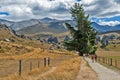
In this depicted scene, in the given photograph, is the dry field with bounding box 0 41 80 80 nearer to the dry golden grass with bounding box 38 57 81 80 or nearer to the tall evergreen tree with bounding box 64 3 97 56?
the dry golden grass with bounding box 38 57 81 80

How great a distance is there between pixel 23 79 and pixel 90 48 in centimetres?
8271

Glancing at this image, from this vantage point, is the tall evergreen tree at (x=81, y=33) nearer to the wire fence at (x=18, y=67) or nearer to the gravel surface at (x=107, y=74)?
the wire fence at (x=18, y=67)

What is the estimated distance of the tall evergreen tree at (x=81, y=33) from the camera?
104938 millimetres

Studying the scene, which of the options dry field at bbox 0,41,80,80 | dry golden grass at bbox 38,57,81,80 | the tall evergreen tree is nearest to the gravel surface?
dry golden grass at bbox 38,57,81,80

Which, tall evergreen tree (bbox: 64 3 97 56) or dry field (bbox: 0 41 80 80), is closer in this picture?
dry field (bbox: 0 41 80 80)

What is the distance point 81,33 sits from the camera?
106312mm

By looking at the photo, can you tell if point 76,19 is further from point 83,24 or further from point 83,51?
point 83,51

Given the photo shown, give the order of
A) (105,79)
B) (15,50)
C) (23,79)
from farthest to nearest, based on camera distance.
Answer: (15,50) < (105,79) < (23,79)

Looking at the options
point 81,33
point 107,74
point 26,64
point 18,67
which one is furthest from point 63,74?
point 81,33

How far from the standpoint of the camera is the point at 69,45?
108 meters

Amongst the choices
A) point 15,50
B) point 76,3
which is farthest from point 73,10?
point 15,50

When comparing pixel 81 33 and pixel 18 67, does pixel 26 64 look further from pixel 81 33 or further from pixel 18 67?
pixel 81 33

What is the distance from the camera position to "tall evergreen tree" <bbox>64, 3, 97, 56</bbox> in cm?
10494

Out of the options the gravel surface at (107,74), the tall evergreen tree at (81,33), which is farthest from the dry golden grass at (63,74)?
the tall evergreen tree at (81,33)
